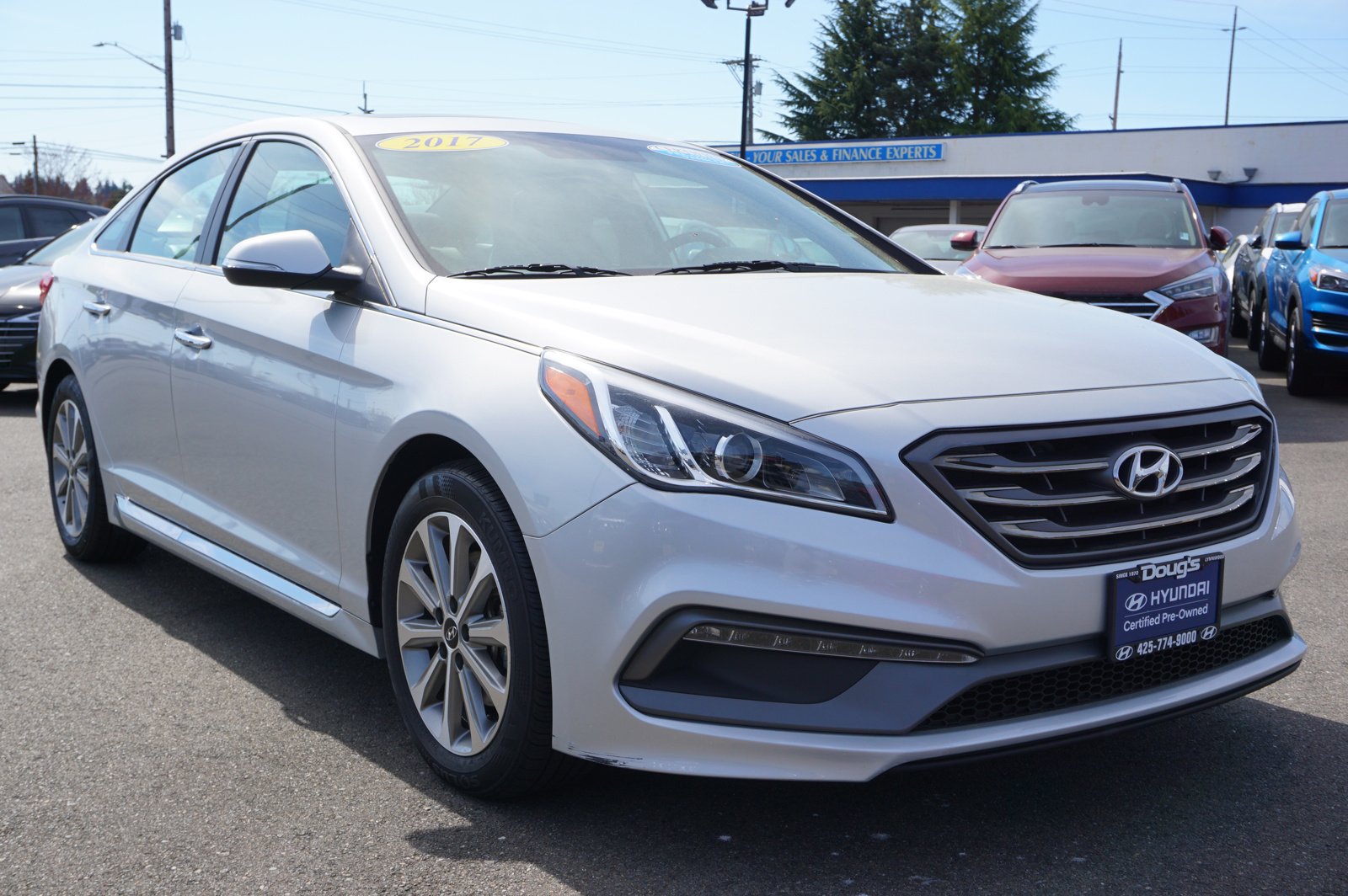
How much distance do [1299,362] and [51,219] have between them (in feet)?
41.8

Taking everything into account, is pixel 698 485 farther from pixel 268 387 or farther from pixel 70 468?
pixel 70 468

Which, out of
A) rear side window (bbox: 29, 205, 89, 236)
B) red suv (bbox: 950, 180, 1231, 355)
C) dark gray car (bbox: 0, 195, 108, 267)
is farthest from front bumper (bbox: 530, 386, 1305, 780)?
rear side window (bbox: 29, 205, 89, 236)

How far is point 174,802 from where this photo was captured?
10.2 ft

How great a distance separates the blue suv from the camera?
10.6m

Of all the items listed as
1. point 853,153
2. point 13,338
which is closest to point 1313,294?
point 13,338

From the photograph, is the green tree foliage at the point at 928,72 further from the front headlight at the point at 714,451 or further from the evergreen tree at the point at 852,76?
the front headlight at the point at 714,451

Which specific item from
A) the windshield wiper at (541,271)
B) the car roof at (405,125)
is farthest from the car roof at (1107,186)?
the windshield wiper at (541,271)

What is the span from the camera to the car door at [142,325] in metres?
4.34

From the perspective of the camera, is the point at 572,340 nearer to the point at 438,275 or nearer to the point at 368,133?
the point at 438,275

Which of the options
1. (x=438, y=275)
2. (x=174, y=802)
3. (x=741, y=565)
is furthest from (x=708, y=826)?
(x=438, y=275)

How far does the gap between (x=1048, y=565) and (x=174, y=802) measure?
2.03m

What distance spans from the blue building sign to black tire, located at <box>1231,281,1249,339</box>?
26.4 metres

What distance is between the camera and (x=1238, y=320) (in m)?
17.5

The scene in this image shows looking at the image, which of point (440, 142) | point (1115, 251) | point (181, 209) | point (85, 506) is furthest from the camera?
point (1115, 251)
